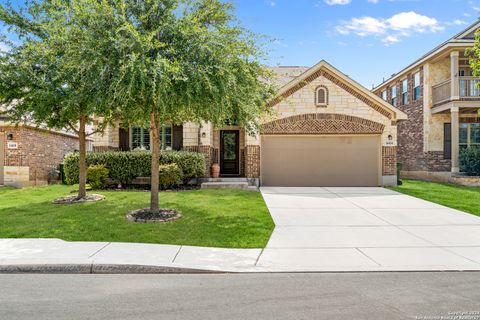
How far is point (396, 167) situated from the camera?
15352 millimetres

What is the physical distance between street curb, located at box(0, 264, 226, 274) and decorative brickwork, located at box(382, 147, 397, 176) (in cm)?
1266

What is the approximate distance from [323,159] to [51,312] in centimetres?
1320

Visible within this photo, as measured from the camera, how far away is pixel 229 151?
54.4 ft

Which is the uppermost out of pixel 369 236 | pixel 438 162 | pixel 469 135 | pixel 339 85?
pixel 339 85

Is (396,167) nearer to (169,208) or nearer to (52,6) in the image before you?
(169,208)

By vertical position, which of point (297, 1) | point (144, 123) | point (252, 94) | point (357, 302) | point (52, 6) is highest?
point (297, 1)

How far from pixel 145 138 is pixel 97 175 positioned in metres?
3.43

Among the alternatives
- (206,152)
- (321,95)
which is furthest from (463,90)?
(206,152)

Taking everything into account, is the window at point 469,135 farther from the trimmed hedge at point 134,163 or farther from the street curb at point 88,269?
the street curb at point 88,269

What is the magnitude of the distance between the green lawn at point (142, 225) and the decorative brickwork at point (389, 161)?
7021 mm

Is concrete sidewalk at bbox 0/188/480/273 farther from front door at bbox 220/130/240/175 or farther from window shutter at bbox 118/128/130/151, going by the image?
window shutter at bbox 118/128/130/151

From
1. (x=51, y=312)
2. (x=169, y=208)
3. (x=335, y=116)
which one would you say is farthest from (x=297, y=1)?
(x=51, y=312)

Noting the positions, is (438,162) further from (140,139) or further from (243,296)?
(243,296)

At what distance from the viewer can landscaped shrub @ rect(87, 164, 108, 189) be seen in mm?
12962
